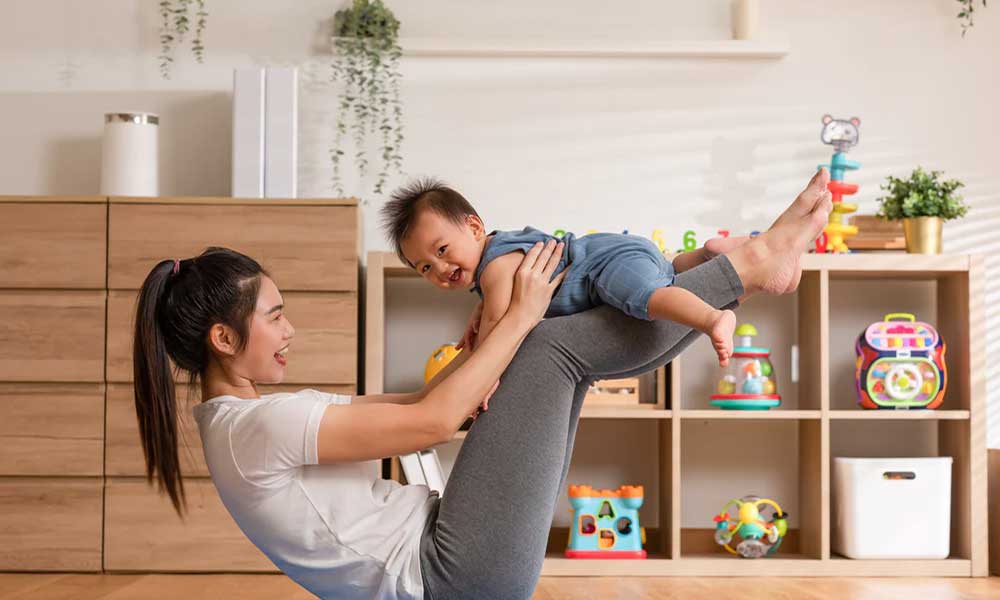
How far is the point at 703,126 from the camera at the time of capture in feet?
12.4

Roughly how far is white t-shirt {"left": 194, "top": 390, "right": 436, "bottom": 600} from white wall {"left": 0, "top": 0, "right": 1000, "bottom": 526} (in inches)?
85.1

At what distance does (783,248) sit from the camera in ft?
5.54

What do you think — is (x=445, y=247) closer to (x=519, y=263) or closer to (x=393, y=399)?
(x=519, y=263)

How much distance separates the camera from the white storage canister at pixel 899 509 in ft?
10.9

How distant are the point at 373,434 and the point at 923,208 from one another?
259 centimetres

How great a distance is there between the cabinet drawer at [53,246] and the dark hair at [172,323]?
1.87 m

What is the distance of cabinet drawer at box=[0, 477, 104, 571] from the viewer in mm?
3219

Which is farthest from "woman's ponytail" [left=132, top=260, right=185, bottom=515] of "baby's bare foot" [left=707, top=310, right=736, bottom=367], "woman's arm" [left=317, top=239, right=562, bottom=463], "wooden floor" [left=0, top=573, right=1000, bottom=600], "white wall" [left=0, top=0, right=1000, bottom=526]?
"white wall" [left=0, top=0, right=1000, bottom=526]

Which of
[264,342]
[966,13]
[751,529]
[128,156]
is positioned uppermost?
[966,13]

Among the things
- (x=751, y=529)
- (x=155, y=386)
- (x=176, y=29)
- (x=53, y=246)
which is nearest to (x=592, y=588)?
(x=751, y=529)

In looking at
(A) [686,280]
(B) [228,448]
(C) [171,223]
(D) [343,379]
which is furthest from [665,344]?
(C) [171,223]

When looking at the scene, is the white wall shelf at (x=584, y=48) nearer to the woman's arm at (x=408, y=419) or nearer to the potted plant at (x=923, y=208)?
the potted plant at (x=923, y=208)

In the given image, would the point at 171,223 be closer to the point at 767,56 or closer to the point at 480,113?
the point at 480,113

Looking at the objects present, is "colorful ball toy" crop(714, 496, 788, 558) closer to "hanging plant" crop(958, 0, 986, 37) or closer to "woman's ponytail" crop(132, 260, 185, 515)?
"hanging plant" crop(958, 0, 986, 37)
